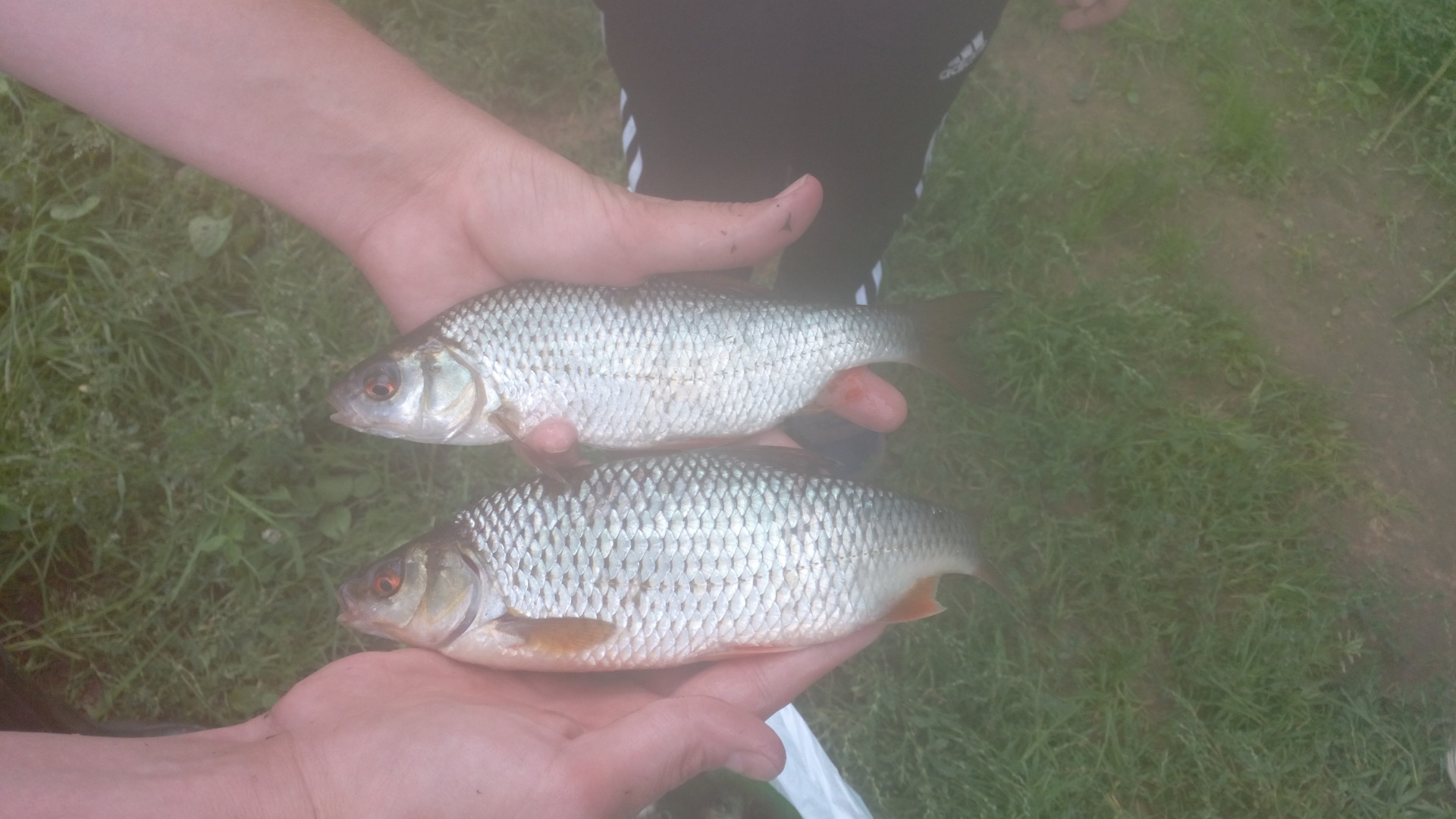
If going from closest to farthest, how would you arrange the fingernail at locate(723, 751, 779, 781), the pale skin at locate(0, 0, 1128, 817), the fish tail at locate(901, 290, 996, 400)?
the pale skin at locate(0, 0, 1128, 817) → the fingernail at locate(723, 751, 779, 781) → the fish tail at locate(901, 290, 996, 400)

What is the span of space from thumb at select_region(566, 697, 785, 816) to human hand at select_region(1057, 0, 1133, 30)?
2.19 metres

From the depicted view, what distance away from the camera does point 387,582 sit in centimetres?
203

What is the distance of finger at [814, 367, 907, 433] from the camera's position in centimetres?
246

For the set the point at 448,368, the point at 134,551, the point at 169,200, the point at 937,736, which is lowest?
the point at 937,736

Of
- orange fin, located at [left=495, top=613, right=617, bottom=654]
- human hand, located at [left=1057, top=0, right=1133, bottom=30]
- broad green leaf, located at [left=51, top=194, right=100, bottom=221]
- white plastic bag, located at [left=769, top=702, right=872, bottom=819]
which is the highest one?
human hand, located at [left=1057, top=0, right=1133, bottom=30]

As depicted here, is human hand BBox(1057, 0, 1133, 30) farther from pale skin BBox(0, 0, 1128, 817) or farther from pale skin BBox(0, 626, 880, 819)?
pale skin BBox(0, 626, 880, 819)

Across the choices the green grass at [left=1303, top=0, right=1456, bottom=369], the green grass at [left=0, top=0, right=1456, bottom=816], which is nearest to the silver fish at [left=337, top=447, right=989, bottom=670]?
the green grass at [left=0, top=0, right=1456, bottom=816]

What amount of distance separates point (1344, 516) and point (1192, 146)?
184 cm

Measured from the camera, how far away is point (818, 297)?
299 centimetres

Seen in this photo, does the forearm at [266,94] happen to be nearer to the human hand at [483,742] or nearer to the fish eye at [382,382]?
the fish eye at [382,382]

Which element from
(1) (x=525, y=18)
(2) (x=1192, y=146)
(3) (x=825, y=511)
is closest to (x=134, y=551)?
(3) (x=825, y=511)

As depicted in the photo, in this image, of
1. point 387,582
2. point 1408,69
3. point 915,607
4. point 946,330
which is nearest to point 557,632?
point 387,582

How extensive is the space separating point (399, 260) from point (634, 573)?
1.15m

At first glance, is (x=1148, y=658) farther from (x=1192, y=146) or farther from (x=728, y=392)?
(x=1192, y=146)
